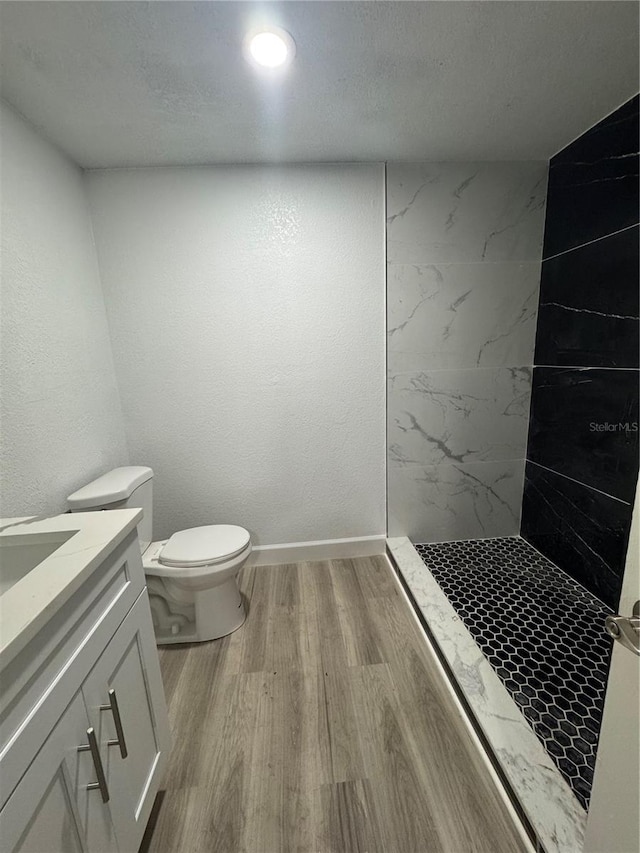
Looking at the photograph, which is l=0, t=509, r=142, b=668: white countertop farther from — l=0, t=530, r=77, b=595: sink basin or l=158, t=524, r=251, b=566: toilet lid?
l=158, t=524, r=251, b=566: toilet lid

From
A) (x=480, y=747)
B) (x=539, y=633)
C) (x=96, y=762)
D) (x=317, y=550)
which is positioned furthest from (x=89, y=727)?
(x=539, y=633)

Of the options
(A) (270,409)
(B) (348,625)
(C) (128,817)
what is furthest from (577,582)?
(C) (128,817)

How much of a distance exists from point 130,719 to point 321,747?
0.68 metres

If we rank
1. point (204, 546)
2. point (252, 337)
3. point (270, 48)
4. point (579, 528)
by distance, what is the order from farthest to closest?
point (252, 337) → point (579, 528) → point (204, 546) → point (270, 48)

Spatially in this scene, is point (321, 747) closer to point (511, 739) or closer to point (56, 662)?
point (511, 739)

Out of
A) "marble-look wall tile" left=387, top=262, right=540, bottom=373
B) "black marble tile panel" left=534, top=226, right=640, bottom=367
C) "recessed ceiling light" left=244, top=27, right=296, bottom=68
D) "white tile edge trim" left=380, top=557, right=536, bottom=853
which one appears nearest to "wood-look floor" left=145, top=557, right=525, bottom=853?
"white tile edge trim" left=380, top=557, right=536, bottom=853

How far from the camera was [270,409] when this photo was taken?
2.06 metres

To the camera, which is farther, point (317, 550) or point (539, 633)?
point (317, 550)

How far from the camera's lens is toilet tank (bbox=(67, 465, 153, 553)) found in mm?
1448

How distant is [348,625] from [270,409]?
1.20 meters

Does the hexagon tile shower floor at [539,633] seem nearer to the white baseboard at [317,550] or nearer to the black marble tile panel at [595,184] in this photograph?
the white baseboard at [317,550]

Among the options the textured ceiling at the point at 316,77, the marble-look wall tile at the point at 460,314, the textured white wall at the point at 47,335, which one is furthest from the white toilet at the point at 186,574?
the textured ceiling at the point at 316,77

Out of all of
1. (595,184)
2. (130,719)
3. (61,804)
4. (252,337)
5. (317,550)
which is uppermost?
(595,184)

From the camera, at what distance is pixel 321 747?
3.99 feet
